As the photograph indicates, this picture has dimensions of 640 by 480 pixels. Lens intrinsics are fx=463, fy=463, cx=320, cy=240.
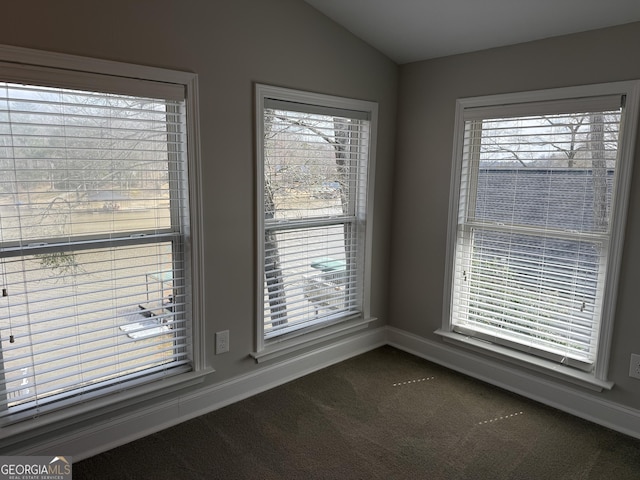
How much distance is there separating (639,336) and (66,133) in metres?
2.94

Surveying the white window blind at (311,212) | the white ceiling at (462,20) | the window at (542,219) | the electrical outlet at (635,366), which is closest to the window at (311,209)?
the white window blind at (311,212)

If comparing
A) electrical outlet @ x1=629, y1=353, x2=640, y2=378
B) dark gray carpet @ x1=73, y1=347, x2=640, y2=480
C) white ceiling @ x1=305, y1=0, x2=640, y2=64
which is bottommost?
dark gray carpet @ x1=73, y1=347, x2=640, y2=480

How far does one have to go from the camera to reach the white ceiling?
7.38ft

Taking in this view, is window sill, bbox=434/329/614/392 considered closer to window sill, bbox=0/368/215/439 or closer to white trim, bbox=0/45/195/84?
window sill, bbox=0/368/215/439

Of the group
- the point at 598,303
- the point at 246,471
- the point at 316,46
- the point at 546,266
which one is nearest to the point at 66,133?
the point at 316,46

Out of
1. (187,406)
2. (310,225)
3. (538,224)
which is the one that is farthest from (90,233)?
(538,224)

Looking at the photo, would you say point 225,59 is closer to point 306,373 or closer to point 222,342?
point 222,342

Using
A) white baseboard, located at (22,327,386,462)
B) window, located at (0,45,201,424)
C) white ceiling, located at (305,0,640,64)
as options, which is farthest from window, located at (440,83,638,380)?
window, located at (0,45,201,424)

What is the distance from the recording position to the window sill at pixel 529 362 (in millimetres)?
2553

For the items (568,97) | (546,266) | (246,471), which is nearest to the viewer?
(246,471)

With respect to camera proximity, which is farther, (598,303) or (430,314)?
(430,314)

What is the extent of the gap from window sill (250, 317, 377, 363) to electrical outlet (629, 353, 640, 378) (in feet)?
5.19

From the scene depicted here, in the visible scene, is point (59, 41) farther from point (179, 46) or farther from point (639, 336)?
point (639, 336)

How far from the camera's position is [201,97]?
7.64 ft
